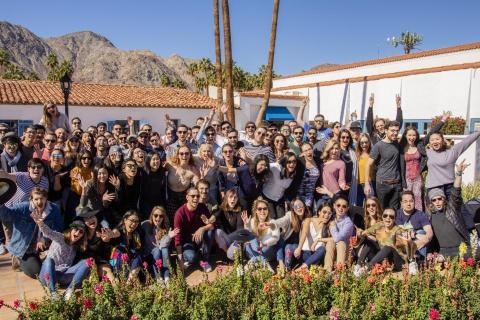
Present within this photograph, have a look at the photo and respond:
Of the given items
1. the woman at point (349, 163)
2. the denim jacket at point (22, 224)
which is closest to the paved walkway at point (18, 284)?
the denim jacket at point (22, 224)

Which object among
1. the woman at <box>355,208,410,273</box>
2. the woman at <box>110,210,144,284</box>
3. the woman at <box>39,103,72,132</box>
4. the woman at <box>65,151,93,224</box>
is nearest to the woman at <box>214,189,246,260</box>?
the woman at <box>110,210,144,284</box>

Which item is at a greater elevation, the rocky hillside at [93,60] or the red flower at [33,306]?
the rocky hillside at [93,60]

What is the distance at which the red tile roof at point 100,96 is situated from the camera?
21734mm

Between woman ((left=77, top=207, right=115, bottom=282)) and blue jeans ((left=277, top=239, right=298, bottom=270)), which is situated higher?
woman ((left=77, top=207, right=115, bottom=282))

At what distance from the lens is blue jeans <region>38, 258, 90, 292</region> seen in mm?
4641

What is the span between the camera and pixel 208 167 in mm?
6188

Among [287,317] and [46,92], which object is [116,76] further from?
[287,317]

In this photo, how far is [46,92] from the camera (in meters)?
23.1

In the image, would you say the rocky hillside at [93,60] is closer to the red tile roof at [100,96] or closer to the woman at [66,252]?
the red tile roof at [100,96]

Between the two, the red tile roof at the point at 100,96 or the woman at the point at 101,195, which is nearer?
the woman at the point at 101,195

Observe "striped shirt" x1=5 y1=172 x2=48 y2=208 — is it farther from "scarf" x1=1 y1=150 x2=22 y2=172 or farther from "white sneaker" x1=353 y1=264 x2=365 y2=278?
"white sneaker" x1=353 y1=264 x2=365 y2=278

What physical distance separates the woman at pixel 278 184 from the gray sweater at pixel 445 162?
1.97m

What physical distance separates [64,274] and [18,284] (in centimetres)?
81

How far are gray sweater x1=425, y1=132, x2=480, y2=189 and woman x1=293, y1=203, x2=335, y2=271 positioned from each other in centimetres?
169
